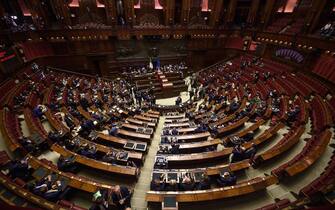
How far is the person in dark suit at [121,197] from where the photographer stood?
10.6ft

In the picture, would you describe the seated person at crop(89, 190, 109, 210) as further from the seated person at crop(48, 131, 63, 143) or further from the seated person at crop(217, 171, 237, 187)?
the seated person at crop(48, 131, 63, 143)

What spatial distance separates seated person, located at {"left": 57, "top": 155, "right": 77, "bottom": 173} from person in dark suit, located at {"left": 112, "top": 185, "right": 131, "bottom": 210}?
4.75 ft

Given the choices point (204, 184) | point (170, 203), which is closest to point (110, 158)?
point (170, 203)

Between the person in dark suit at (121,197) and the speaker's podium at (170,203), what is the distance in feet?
2.28

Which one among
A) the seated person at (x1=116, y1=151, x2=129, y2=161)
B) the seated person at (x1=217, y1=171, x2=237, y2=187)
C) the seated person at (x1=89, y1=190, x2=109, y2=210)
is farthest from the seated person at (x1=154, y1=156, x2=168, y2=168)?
the seated person at (x1=89, y1=190, x2=109, y2=210)

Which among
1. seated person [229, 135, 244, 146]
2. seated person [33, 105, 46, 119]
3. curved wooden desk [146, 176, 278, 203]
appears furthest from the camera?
seated person [33, 105, 46, 119]

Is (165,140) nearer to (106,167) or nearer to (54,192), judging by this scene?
(106,167)

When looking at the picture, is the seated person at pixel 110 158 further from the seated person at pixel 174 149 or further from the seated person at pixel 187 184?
the seated person at pixel 187 184

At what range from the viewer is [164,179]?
373 centimetres

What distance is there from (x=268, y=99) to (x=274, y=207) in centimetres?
582

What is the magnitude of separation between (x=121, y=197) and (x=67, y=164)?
1.61 m

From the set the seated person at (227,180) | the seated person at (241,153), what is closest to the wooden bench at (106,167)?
the seated person at (227,180)

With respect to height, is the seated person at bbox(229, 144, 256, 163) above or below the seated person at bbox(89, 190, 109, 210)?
below

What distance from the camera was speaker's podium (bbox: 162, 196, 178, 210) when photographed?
10.4 feet
